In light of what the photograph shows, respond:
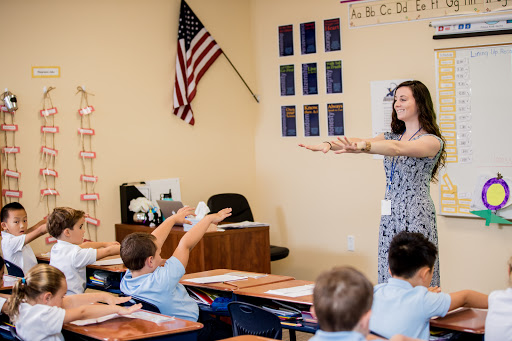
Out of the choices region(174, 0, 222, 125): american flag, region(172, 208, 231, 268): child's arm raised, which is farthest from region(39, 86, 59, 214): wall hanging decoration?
region(172, 208, 231, 268): child's arm raised

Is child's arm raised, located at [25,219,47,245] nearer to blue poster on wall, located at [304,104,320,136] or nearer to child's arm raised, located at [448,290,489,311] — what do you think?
blue poster on wall, located at [304,104,320,136]

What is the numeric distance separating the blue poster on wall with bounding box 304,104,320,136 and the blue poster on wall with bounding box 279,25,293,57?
0.60 meters

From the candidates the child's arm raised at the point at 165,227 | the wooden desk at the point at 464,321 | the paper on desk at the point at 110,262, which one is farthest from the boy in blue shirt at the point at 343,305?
the paper on desk at the point at 110,262

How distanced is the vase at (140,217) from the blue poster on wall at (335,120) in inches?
77.4

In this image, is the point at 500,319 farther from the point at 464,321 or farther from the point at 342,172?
the point at 342,172

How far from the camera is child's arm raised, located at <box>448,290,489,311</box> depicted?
8.79ft

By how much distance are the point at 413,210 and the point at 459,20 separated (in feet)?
7.82

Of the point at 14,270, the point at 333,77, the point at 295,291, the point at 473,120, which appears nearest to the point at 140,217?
the point at 14,270

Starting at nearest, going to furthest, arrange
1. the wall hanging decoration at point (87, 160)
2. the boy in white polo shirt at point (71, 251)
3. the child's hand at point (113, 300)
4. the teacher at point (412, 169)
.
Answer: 1. the child's hand at point (113, 300)
2. the teacher at point (412, 169)
3. the boy in white polo shirt at point (71, 251)
4. the wall hanging decoration at point (87, 160)

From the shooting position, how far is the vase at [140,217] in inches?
220

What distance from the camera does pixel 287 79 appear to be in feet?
21.4

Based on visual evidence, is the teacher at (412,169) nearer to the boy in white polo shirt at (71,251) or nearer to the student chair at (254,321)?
the student chair at (254,321)

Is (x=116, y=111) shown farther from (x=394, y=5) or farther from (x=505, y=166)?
(x=505, y=166)

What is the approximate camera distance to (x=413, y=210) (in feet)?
11.8
